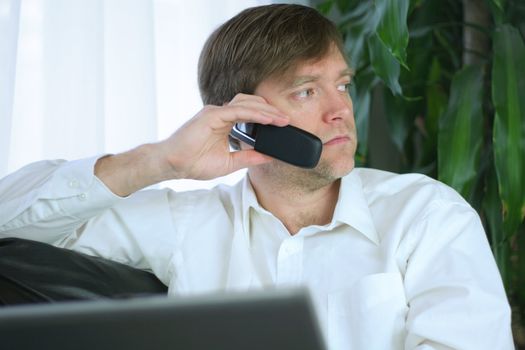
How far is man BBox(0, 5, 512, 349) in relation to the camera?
1312 millimetres

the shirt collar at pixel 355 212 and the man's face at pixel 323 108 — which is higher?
the man's face at pixel 323 108

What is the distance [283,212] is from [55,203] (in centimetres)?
43

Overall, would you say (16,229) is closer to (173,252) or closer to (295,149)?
(173,252)

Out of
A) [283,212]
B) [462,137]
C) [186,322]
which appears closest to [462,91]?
[462,137]

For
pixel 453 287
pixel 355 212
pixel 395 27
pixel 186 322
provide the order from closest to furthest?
1. pixel 186 322
2. pixel 453 287
3. pixel 355 212
4. pixel 395 27

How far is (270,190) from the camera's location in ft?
5.02

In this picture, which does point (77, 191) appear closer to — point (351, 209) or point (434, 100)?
point (351, 209)

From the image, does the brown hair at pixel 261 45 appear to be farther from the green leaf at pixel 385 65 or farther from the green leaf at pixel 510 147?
the green leaf at pixel 510 147

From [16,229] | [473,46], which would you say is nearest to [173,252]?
[16,229]

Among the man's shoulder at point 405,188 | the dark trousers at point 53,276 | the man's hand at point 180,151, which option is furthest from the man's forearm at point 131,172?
the man's shoulder at point 405,188

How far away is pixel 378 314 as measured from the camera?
132 centimetres

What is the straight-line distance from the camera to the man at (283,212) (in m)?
1.31

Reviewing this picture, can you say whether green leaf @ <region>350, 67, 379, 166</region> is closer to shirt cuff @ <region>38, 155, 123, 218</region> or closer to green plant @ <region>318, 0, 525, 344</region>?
green plant @ <region>318, 0, 525, 344</region>

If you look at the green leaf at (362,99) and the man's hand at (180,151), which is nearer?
the man's hand at (180,151)
